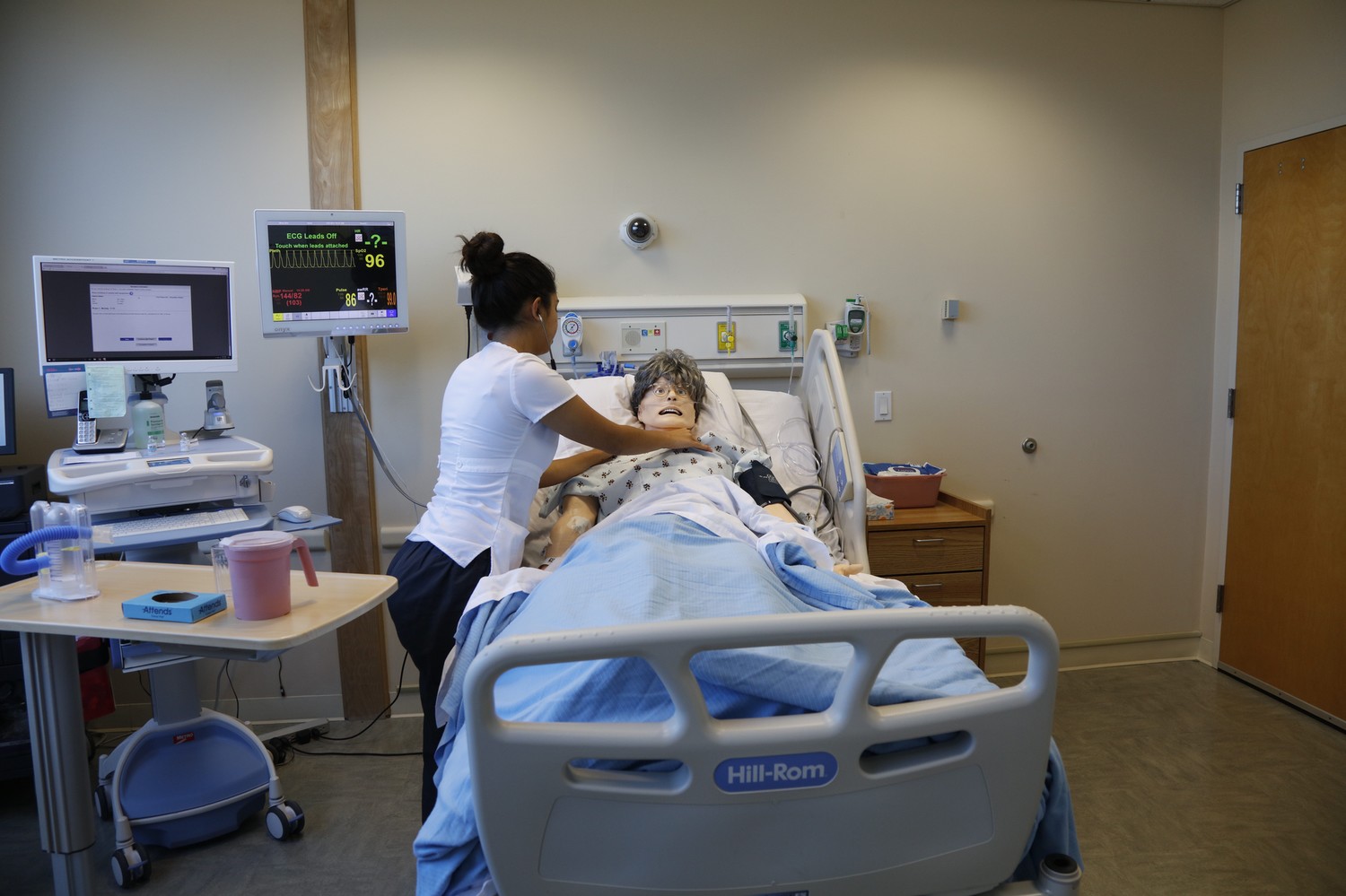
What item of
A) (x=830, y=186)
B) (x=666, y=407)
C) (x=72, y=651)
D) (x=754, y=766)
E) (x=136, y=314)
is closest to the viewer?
(x=754, y=766)

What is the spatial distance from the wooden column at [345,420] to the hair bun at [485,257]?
108 centimetres

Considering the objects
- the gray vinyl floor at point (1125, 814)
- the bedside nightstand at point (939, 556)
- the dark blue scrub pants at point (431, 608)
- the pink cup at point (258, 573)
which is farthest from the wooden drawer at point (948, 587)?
the pink cup at point (258, 573)

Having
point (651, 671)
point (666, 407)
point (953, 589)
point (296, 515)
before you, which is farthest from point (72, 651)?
point (953, 589)

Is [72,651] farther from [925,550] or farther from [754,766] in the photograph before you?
[925,550]

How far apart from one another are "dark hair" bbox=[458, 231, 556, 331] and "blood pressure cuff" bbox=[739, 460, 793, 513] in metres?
0.80

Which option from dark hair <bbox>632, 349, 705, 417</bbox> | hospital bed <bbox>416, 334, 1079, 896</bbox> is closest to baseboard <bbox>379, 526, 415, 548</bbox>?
dark hair <bbox>632, 349, 705, 417</bbox>

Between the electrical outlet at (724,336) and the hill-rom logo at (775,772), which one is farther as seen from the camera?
the electrical outlet at (724,336)

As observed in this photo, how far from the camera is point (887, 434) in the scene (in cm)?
344

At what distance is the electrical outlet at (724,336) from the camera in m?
3.24

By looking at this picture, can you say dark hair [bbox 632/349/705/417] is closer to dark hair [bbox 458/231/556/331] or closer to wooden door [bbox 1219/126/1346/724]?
dark hair [bbox 458/231/556/331]

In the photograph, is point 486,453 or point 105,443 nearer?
point 486,453

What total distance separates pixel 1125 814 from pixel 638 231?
2.39 m

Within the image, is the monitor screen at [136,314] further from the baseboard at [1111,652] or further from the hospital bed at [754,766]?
the baseboard at [1111,652]

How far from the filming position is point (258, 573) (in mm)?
1591
